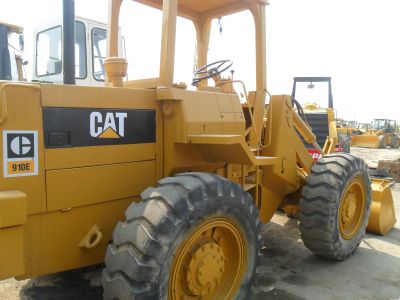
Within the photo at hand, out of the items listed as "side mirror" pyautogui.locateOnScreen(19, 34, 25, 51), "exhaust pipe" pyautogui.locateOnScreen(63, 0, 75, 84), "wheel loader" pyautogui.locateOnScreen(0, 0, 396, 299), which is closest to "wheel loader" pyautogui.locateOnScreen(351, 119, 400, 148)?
"side mirror" pyautogui.locateOnScreen(19, 34, 25, 51)

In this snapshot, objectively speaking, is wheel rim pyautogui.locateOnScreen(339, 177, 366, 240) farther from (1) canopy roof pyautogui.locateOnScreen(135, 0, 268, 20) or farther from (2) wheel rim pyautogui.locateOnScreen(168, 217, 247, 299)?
(1) canopy roof pyautogui.locateOnScreen(135, 0, 268, 20)

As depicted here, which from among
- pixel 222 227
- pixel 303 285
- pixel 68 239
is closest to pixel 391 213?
pixel 303 285

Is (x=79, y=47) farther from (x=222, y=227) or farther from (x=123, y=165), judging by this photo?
(x=222, y=227)

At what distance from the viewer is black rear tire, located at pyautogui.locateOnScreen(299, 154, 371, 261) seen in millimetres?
4125

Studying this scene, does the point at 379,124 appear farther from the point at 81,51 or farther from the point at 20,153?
the point at 20,153

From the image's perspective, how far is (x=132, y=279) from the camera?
232 cm

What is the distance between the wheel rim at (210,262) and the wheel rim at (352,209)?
1894mm

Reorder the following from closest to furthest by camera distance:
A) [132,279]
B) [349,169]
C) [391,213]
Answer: [132,279]
[349,169]
[391,213]

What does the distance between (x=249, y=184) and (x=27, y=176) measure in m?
2.24

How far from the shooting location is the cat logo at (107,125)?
2824 mm

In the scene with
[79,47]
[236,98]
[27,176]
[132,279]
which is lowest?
[132,279]

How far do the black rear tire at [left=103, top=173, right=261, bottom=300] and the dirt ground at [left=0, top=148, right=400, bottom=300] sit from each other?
1.04m

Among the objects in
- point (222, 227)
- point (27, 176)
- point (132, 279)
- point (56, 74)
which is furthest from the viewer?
point (56, 74)

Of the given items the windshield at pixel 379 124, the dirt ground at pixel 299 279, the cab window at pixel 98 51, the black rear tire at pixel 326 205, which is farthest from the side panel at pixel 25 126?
the windshield at pixel 379 124
